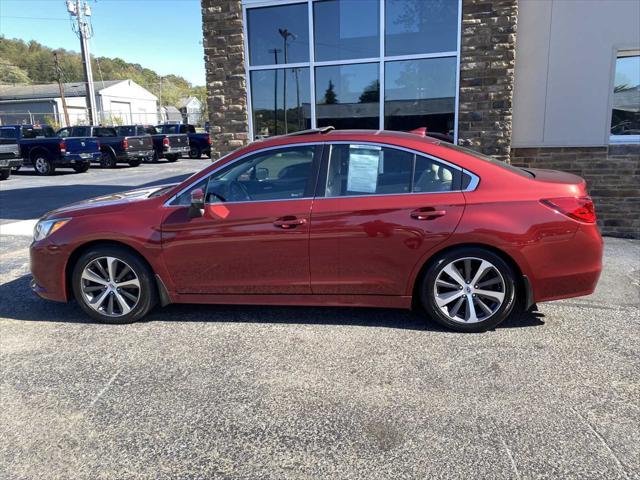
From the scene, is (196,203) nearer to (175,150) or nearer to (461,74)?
(461,74)

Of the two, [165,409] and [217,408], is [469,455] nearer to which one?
[217,408]

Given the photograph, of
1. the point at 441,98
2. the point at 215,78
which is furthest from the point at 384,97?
the point at 215,78

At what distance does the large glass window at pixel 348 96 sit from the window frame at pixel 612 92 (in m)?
3.25

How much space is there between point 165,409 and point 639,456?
2.60 metres

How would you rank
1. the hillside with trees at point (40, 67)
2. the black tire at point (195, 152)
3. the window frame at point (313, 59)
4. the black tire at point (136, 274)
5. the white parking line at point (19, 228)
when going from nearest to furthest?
the black tire at point (136, 274) < the window frame at point (313, 59) < the white parking line at point (19, 228) < the black tire at point (195, 152) < the hillside with trees at point (40, 67)

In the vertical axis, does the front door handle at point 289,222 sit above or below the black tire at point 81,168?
above

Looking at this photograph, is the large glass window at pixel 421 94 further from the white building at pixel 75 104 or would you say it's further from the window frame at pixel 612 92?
the white building at pixel 75 104

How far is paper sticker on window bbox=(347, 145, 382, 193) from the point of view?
3.89 metres

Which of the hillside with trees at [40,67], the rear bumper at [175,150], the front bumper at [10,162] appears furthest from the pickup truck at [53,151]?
the hillside with trees at [40,67]

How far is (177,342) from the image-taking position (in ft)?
12.7

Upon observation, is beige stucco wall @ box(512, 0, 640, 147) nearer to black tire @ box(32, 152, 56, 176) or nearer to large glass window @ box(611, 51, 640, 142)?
large glass window @ box(611, 51, 640, 142)

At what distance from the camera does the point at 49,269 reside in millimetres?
4230

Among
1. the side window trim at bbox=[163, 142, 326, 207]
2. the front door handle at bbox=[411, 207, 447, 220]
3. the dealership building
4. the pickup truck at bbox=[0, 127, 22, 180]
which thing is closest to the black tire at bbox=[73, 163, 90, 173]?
the pickup truck at bbox=[0, 127, 22, 180]

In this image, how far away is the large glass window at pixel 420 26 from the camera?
23.2ft
